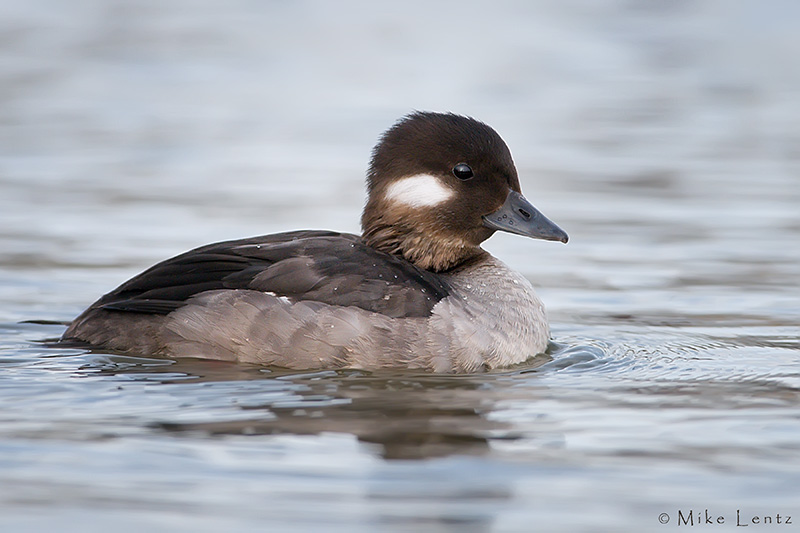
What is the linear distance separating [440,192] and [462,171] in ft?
0.53

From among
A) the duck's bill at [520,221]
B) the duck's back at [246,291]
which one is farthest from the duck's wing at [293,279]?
the duck's bill at [520,221]

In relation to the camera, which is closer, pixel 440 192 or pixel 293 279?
pixel 293 279

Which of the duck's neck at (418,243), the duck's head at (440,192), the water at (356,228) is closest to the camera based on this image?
the water at (356,228)

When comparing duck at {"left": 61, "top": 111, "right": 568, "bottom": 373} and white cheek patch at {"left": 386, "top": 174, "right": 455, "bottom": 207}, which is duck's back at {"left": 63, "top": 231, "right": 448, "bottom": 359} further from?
white cheek patch at {"left": 386, "top": 174, "right": 455, "bottom": 207}

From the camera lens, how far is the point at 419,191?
7164 millimetres

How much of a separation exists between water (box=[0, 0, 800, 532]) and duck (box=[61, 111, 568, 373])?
0.16 metres

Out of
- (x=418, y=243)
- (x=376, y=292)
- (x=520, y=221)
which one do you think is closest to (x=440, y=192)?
(x=418, y=243)

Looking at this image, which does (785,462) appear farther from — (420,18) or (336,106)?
(420,18)

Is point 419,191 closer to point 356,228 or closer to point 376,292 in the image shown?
point 376,292

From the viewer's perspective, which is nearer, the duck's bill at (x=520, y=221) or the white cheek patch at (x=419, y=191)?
the white cheek patch at (x=419, y=191)

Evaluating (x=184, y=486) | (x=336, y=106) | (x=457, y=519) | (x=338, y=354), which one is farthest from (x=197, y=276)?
(x=336, y=106)

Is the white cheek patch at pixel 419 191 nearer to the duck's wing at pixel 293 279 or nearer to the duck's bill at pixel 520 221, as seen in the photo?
the duck's bill at pixel 520 221

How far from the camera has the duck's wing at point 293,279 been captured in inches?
259

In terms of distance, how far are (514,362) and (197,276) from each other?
166cm
